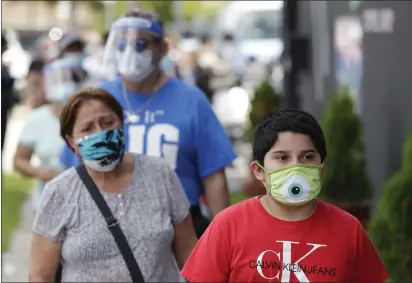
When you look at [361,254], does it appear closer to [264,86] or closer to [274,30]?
[264,86]

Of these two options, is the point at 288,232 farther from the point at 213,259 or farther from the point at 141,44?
the point at 141,44

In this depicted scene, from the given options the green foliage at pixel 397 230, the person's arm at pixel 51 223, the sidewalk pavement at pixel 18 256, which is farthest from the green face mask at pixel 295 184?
the sidewalk pavement at pixel 18 256

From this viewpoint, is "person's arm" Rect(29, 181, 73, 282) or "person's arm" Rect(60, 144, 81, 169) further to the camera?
"person's arm" Rect(60, 144, 81, 169)

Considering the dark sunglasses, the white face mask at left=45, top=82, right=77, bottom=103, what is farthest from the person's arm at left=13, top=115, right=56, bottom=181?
the dark sunglasses

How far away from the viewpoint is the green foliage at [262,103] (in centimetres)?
1583

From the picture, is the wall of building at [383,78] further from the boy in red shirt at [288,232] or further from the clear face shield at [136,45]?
the boy in red shirt at [288,232]

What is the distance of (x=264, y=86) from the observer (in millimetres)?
16875

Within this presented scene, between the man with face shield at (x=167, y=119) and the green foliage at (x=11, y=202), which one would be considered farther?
the green foliage at (x=11, y=202)

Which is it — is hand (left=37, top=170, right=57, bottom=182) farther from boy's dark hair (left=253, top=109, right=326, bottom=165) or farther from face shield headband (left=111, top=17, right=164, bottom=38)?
boy's dark hair (left=253, top=109, right=326, bottom=165)

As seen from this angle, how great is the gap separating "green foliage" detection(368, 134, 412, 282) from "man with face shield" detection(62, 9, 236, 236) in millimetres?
1058

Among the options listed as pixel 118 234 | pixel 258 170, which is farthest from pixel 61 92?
pixel 258 170

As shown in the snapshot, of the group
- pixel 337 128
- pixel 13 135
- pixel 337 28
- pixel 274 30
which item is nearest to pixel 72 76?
pixel 337 128

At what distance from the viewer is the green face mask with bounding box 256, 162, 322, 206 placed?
328 cm

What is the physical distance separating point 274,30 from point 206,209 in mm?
29701
